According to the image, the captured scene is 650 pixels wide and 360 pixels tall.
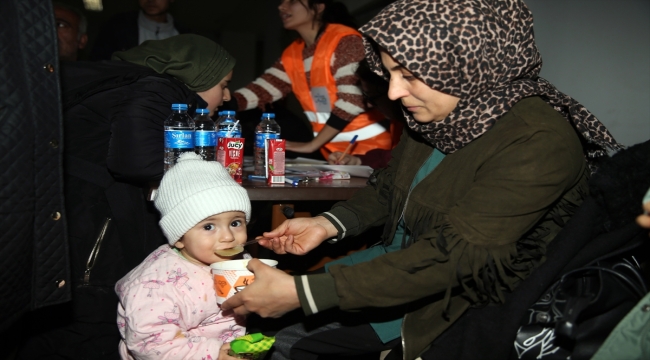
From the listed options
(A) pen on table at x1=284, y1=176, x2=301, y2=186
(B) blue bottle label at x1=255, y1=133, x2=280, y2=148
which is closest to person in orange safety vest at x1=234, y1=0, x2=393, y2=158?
(B) blue bottle label at x1=255, y1=133, x2=280, y2=148

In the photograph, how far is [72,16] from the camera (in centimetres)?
300

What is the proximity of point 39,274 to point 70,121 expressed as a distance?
29.9 inches

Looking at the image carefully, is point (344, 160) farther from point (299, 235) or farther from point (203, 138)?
point (299, 235)

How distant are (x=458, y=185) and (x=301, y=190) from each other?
700 mm

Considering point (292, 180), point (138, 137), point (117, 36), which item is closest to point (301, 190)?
point (292, 180)

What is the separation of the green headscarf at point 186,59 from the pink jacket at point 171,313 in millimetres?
1044

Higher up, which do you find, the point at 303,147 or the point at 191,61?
the point at 191,61

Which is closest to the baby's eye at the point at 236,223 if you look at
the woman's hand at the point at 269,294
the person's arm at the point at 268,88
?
the woman's hand at the point at 269,294

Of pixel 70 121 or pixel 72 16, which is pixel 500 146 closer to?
pixel 70 121

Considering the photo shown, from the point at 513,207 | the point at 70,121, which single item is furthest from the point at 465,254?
the point at 70,121

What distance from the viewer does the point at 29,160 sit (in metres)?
1.33

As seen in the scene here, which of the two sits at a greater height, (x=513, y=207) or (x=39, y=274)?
(x=513, y=207)

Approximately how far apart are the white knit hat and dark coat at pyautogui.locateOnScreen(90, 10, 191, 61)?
2.68 meters

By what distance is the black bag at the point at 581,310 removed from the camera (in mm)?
1165
